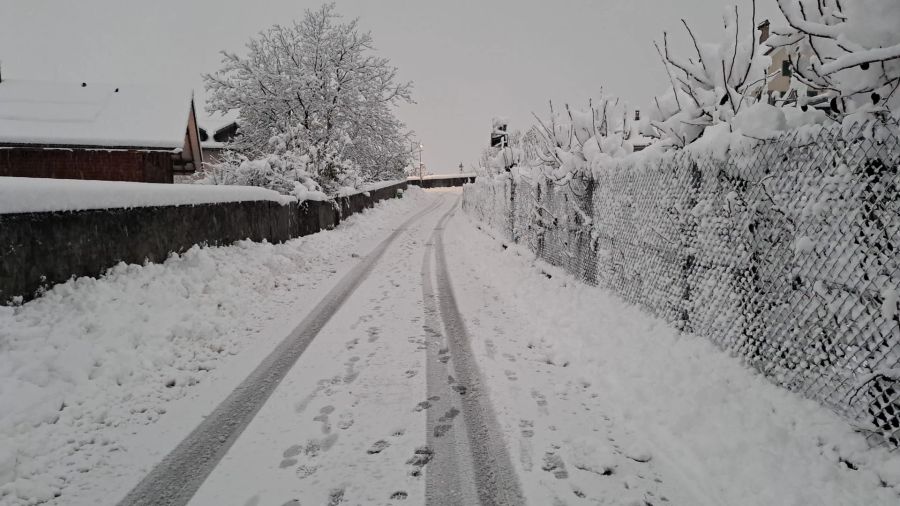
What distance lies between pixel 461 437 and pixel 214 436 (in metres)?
1.91

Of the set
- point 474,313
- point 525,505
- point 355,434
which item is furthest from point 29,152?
point 525,505

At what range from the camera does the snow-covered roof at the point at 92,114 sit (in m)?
21.1

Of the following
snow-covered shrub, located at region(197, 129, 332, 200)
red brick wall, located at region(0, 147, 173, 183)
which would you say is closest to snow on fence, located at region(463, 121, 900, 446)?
snow-covered shrub, located at region(197, 129, 332, 200)

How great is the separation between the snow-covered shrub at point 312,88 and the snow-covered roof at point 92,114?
3.15m

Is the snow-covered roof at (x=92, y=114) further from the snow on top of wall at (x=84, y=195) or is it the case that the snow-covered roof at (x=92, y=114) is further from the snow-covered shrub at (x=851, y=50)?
the snow-covered shrub at (x=851, y=50)

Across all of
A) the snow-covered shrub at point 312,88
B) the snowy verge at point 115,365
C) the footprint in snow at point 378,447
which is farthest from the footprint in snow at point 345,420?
the snow-covered shrub at point 312,88

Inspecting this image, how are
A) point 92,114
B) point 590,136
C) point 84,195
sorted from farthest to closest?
point 92,114, point 590,136, point 84,195

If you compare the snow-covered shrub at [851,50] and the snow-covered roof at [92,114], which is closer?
the snow-covered shrub at [851,50]

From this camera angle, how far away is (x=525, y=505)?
2645mm

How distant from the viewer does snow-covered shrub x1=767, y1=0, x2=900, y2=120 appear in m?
2.57

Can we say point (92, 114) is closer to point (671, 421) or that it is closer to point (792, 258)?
point (671, 421)

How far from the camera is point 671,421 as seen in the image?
11.3 ft

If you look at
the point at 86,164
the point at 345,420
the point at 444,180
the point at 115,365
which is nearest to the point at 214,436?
the point at 345,420

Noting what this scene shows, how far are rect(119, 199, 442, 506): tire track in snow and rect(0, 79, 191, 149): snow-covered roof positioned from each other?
73.5 ft
